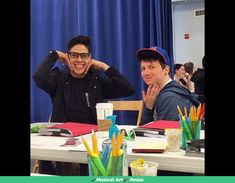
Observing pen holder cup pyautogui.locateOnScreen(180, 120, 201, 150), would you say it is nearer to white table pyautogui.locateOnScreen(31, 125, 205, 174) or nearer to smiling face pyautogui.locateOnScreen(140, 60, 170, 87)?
white table pyautogui.locateOnScreen(31, 125, 205, 174)

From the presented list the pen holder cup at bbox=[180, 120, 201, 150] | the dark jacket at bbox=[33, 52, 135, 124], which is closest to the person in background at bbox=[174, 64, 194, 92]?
the dark jacket at bbox=[33, 52, 135, 124]

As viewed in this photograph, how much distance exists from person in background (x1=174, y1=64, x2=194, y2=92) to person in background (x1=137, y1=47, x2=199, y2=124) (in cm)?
140

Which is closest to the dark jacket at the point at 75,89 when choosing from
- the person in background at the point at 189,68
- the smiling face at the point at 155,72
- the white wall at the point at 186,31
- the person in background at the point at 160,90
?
the person in background at the point at 160,90

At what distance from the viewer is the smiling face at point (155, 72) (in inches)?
73.1

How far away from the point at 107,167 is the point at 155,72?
3.83ft

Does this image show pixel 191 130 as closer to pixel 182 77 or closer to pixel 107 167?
pixel 107 167

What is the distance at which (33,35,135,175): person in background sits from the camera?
7.02 feet

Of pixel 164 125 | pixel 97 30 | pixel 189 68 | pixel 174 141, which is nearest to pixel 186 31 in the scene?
pixel 189 68

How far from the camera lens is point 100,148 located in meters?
1.09
